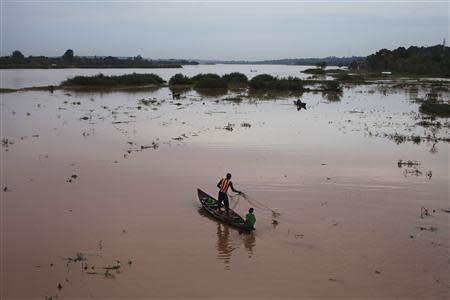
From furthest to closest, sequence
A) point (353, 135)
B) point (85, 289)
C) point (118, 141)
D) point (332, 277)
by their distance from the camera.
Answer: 1. point (353, 135)
2. point (118, 141)
3. point (332, 277)
4. point (85, 289)

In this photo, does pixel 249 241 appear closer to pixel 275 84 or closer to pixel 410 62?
pixel 275 84

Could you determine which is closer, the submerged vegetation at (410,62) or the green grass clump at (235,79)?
the green grass clump at (235,79)

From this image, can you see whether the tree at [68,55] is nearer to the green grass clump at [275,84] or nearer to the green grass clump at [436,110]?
the green grass clump at [275,84]

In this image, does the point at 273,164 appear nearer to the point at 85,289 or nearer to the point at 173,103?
the point at 85,289

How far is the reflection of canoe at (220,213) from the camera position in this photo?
1113 cm

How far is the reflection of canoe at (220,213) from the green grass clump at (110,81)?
44.0 meters

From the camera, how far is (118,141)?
71.2 feet

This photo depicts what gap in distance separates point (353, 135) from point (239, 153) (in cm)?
765

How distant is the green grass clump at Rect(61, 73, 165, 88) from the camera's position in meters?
53.5

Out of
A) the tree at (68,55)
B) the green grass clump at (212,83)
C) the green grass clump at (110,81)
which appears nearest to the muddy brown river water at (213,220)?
the green grass clump at (110,81)

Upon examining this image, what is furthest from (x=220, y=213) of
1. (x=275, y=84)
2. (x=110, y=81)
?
(x=110, y=81)

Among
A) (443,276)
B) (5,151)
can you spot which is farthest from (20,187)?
(443,276)

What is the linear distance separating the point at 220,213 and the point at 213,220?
25 centimetres

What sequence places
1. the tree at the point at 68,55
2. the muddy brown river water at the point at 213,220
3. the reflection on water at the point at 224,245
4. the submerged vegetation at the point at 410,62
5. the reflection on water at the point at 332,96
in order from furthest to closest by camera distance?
the tree at the point at 68,55 < the submerged vegetation at the point at 410,62 < the reflection on water at the point at 332,96 < the reflection on water at the point at 224,245 < the muddy brown river water at the point at 213,220
